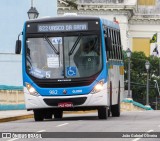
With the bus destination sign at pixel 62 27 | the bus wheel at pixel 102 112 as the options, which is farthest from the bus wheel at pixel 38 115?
the bus destination sign at pixel 62 27

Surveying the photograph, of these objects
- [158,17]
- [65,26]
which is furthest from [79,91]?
[158,17]

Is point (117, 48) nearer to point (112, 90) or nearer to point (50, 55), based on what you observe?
point (112, 90)

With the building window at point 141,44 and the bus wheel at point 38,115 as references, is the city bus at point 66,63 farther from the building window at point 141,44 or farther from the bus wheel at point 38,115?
the building window at point 141,44

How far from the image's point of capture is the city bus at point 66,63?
29.8 meters

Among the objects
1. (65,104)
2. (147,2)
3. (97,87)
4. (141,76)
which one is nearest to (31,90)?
(65,104)

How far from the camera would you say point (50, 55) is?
29844mm

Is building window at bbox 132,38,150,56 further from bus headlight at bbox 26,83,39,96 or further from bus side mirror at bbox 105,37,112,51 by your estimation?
bus headlight at bbox 26,83,39,96

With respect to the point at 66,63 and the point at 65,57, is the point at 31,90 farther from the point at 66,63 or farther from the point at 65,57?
the point at 65,57

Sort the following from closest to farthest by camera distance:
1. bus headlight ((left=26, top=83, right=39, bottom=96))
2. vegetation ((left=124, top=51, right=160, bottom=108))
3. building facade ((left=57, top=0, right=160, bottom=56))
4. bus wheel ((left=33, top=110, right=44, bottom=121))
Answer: bus headlight ((left=26, top=83, right=39, bottom=96)), bus wheel ((left=33, top=110, right=44, bottom=121)), vegetation ((left=124, top=51, right=160, bottom=108)), building facade ((left=57, top=0, right=160, bottom=56))

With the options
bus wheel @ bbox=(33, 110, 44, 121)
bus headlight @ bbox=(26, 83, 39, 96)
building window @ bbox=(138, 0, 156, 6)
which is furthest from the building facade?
bus headlight @ bbox=(26, 83, 39, 96)

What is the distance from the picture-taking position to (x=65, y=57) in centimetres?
2991

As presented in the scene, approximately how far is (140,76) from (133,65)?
1.72 metres

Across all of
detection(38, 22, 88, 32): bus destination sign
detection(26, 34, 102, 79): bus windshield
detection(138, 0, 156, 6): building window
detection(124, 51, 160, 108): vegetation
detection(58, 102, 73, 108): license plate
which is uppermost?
detection(138, 0, 156, 6): building window

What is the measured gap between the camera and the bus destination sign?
30188 mm
